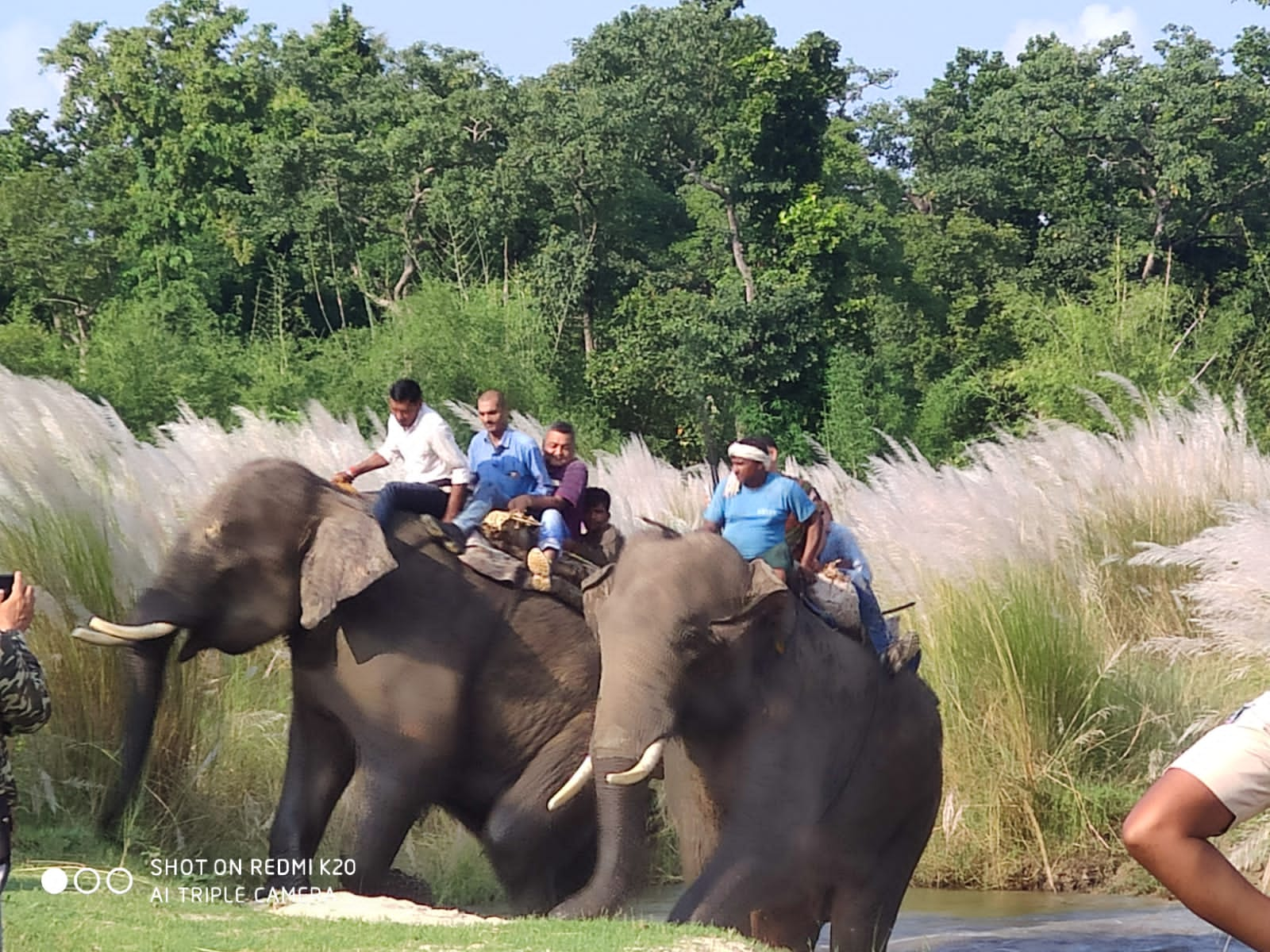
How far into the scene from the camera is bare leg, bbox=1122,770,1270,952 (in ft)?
10.0

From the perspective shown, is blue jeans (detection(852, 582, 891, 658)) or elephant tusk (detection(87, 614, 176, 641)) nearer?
elephant tusk (detection(87, 614, 176, 641))

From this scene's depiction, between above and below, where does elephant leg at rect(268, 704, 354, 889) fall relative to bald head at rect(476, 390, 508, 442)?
below

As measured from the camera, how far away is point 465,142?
133 ft

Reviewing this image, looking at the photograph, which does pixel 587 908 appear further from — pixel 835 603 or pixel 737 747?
pixel 835 603

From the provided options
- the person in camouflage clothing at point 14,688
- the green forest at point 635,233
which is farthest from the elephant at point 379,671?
the green forest at point 635,233

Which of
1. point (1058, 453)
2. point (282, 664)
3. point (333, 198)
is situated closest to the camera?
point (282, 664)

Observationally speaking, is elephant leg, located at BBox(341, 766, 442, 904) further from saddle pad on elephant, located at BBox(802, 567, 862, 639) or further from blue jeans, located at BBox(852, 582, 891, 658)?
blue jeans, located at BBox(852, 582, 891, 658)

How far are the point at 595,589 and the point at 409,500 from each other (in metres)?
1.60

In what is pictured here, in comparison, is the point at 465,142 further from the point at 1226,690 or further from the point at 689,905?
the point at 689,905

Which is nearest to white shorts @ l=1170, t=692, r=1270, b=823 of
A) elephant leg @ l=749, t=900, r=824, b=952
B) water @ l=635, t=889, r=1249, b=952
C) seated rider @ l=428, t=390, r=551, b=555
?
elephant leg @ l=749, t=900, r=824, b=952

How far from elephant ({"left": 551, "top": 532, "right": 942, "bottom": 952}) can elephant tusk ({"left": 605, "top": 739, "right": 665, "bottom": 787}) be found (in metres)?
0.01

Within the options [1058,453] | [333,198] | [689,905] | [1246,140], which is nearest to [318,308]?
[333,198]

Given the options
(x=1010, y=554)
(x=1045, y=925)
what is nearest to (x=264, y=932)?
(x=1045, y=925)

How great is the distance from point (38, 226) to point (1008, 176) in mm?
19323
